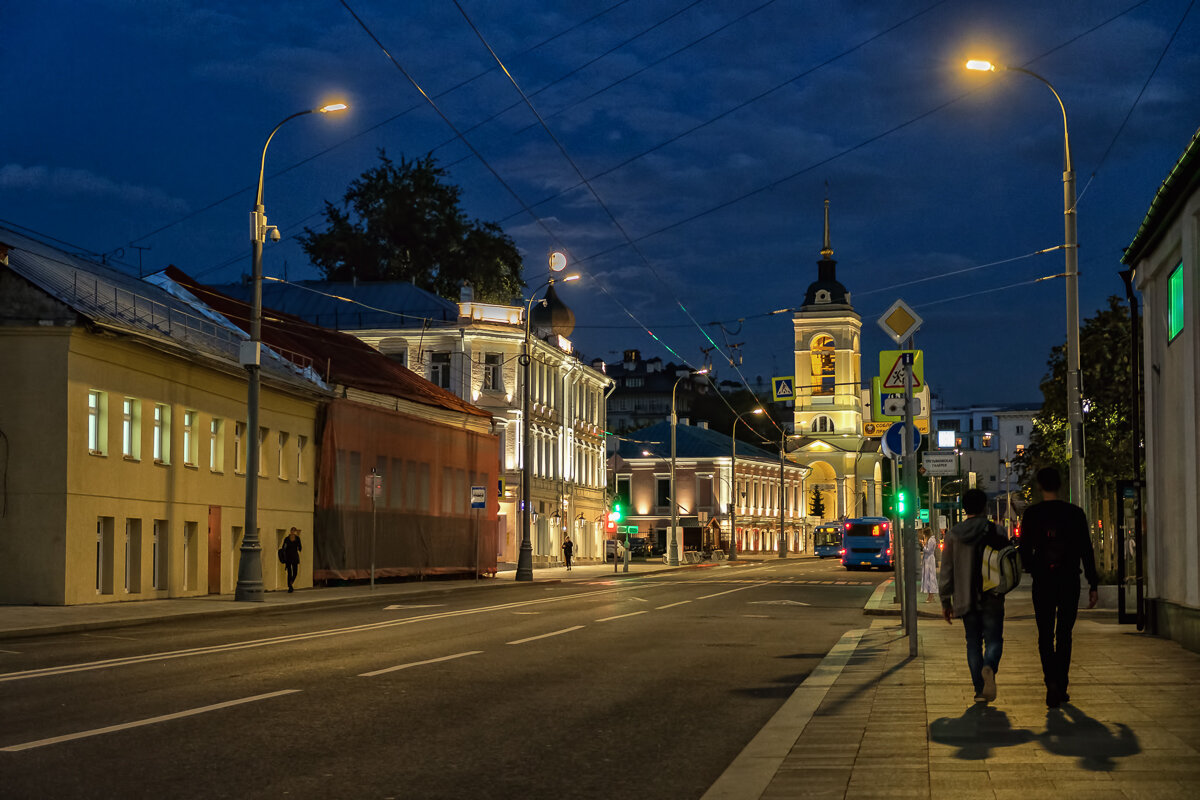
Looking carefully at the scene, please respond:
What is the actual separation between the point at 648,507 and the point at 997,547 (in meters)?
109

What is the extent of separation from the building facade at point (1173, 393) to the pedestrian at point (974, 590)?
16.3 feet

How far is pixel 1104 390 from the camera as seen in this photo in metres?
33.7

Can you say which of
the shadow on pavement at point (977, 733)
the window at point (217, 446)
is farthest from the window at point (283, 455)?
the shadow on pavement at point (977, 733)

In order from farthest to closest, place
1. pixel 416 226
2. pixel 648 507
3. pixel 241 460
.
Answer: pixel 648 507 < pixel 416 226 < pixel 241 460

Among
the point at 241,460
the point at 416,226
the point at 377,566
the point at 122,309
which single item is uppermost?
the point at 416,226

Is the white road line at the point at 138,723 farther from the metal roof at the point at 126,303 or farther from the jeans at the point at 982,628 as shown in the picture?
the metal roof at the point at 126,303

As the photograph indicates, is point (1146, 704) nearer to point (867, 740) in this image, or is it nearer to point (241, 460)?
point (867, 740)

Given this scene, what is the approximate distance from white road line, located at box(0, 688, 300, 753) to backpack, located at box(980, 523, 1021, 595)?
574cm

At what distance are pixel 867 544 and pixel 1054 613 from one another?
65756 mm

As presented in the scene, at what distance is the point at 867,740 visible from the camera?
385 inches

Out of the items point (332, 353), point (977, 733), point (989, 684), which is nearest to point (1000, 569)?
point (989, 684)

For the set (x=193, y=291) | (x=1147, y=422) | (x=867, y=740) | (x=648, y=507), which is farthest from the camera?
(x=648, y=507)

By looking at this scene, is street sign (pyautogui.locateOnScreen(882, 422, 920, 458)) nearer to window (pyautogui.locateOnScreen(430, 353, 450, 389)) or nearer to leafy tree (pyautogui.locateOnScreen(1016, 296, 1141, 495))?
leafy tree (pyautogui.locateOnScreen(1016, 296, 1141, 495))

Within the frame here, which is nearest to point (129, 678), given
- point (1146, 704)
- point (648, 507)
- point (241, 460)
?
point (1146, 704)
